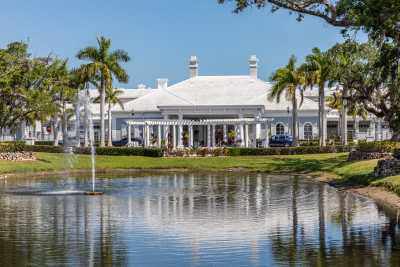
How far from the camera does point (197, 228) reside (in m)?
21.9

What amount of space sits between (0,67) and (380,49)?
35.1m

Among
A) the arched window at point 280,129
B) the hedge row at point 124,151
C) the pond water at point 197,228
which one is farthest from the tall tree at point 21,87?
the arched window at point 280,129

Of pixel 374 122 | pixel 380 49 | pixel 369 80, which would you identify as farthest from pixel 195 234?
pixel 374 122

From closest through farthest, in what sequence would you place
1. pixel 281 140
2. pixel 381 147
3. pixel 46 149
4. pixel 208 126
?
pixel 381 147, pixel 46 149, pixel 208 126, pixel 281 140

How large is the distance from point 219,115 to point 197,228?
54.7 meters

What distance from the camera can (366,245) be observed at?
18.7 meters

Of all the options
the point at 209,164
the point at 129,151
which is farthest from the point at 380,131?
the point at 209,164

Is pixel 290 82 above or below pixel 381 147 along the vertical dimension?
above

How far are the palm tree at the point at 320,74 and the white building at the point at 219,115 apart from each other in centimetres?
569

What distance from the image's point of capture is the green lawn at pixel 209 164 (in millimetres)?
48688

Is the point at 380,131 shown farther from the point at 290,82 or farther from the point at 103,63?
the point at 103,63

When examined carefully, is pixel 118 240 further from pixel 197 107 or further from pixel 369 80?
pixel 197 107

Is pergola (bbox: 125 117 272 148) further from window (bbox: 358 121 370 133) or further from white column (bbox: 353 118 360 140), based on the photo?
window (bbox: 358 121 370 133)

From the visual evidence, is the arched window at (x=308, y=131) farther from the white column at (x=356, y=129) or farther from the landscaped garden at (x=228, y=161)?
the landscaped garden at (x=228, y=161)
